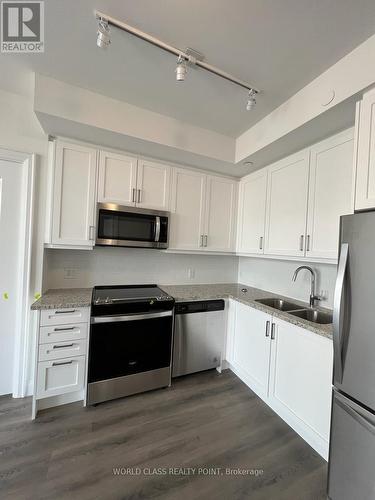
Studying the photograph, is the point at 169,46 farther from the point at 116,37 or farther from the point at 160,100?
the point at 160,100

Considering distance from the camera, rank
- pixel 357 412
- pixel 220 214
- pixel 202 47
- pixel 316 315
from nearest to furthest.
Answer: pixel 357 412, pixel 202 47, pixel 316 315, pixel 220 214

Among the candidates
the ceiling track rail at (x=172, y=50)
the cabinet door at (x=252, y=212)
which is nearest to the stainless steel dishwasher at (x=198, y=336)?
the cabinet door at (x=252, y=212)

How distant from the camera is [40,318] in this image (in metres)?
1.80

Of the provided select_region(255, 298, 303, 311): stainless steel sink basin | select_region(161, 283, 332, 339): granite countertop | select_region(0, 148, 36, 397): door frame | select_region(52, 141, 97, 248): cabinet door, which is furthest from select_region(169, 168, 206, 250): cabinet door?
select_region(0, 148, 36, 397): door frame

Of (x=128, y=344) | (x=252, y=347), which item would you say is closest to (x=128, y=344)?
(x=128, y=344)

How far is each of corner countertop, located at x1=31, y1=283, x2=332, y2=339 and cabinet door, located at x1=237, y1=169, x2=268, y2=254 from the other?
21.7 inches

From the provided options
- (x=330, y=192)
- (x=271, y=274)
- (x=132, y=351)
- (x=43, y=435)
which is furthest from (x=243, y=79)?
(x=43, y=435)

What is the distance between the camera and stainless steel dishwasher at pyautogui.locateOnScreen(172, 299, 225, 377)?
90.8 inches

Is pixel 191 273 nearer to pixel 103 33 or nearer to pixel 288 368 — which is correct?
pixel 288 368

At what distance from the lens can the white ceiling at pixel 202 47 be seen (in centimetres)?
118

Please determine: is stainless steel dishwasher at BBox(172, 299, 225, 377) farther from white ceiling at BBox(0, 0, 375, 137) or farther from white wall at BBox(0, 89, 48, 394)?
white ceiling at BBox(0, 0, 375, 137)

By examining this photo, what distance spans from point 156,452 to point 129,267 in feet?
5.66

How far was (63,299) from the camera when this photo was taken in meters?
1.98

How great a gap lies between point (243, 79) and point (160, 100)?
0.70 meters
